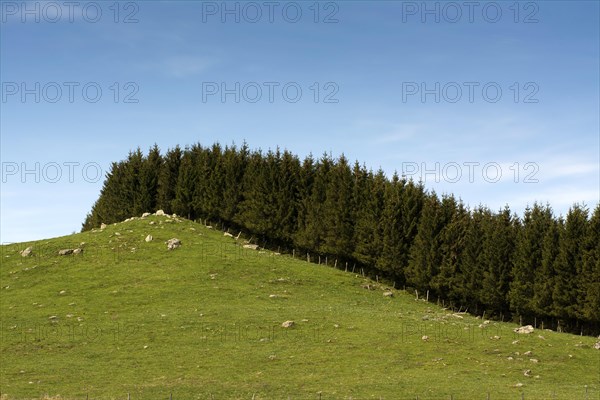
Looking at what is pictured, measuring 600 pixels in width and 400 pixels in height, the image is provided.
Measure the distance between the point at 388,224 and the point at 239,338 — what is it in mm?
40627

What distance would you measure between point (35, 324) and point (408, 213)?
5327cm

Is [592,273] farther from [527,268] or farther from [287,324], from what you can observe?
[287,324]

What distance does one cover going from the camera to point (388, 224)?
3703 inches

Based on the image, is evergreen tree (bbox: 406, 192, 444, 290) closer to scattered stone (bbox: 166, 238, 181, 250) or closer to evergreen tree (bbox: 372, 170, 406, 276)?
evergreen tree (bbox: 372, 170, 406, 276)

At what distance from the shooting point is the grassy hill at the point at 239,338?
152ft

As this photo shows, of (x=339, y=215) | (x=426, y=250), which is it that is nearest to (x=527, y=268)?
(x=426, y=250)

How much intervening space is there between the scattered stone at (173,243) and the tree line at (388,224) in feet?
56.8

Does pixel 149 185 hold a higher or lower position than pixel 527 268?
higher

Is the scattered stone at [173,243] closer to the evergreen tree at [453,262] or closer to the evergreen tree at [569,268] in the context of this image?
the evergreen tree at [453,262]

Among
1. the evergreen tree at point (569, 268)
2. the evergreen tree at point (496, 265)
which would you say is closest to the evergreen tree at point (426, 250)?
the evergreen tree at point (496, 265)

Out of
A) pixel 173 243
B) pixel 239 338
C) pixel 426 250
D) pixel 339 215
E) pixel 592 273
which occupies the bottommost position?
pixel 239 338


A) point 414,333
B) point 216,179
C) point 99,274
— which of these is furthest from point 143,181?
point 414,333

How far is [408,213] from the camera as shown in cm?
9438

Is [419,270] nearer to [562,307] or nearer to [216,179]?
[562,307]
